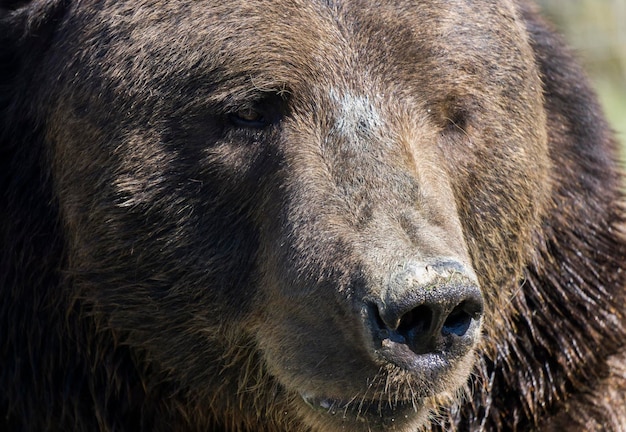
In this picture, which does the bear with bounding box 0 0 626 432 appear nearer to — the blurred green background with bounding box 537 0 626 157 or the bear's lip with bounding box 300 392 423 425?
the bear's lip with bounding box 300 392 423 425

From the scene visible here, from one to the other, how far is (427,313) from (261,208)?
815mm

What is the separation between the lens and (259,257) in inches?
158

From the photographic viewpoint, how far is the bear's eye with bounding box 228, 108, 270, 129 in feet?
13.3

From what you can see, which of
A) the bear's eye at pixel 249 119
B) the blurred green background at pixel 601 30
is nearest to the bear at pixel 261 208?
the bear's eye at pixel 249 119

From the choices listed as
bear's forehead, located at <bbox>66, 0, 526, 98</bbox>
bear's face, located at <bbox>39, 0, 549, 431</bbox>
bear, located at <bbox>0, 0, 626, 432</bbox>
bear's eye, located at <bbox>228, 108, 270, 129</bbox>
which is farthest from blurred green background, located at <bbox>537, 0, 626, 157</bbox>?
bear's eye, located at <bbox>228, 108, 270, 129</bbox>

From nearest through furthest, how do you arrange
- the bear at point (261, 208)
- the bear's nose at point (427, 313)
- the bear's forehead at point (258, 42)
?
the bear's nose at point (427, 313), the bear at point (261, 208), the bear's forehead at point (258, 42)

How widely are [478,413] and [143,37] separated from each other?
7.20 ft

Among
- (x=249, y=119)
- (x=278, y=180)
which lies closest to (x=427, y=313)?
(x=278, y=180)

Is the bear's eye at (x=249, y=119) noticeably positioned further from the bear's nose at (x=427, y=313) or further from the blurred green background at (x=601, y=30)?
the blurred green background at (x=601, y=30)

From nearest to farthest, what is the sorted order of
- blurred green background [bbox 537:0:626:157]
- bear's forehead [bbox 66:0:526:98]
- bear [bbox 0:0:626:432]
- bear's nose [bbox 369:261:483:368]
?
bear's nose [bbox 369:261:483:368], bear [bbox 0:0:626:432], bear's forehead [bbox 66:0:526:98], blurred green background [bbox 537:0:626:157]

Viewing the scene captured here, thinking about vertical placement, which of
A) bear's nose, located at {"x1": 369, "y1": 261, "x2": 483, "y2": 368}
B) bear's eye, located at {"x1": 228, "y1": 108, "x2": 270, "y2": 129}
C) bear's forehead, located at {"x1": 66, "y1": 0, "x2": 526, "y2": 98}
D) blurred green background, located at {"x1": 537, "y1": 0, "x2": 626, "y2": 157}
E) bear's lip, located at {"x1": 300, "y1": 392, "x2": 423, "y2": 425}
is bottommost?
blurred green background, located at {"x1": 537, "y1": 0, "x2": 626, "y2": 157}

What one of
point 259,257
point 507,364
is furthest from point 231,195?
point 507,364

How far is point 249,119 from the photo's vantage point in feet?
13.4

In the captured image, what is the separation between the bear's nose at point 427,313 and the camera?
11.2ft
